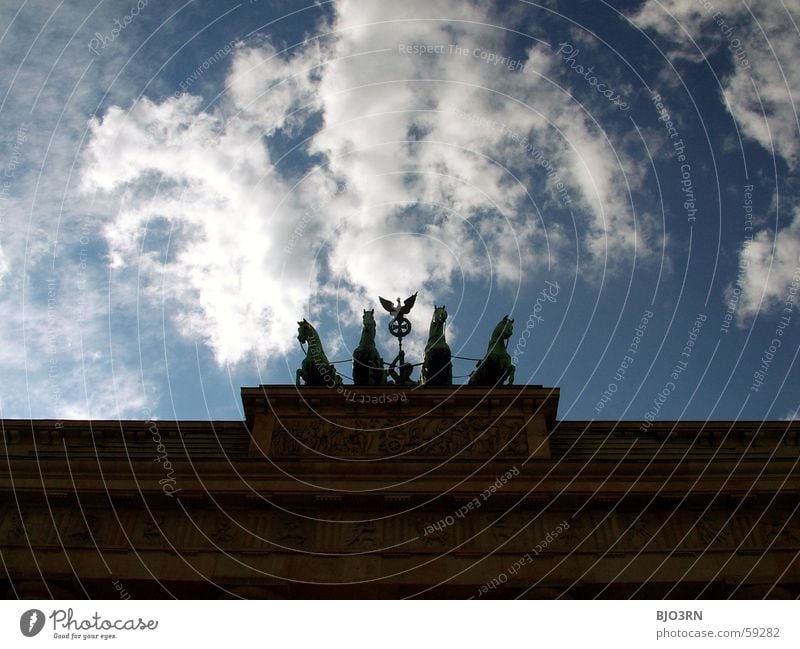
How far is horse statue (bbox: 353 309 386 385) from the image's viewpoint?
2000cm

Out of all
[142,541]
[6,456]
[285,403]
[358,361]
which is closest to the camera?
[142,541]

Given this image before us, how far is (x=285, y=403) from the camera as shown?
18.4 m

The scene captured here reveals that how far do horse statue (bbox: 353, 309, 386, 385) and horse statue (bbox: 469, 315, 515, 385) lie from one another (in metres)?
2.48

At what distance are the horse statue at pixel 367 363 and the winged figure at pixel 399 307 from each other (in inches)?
56.0

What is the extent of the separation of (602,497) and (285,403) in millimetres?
7767

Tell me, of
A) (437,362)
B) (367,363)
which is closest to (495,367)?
(437,362)

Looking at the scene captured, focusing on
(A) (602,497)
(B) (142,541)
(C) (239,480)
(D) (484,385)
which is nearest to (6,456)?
(B) (142,541)

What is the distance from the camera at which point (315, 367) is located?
2020 centimetres

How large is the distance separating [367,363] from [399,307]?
2.82 metres

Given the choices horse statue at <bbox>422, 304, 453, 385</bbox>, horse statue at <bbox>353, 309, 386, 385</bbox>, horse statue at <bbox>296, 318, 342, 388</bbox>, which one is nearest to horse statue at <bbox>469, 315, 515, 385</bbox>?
horse statue at <bbox>422, 304, 453, 385</bbox>

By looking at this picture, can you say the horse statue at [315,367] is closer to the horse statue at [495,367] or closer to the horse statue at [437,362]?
the horse statue at [437,362]

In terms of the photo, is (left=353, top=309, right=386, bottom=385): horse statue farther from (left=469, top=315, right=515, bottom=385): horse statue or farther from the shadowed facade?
(left=469, top=315, right=515, bottom=385): horse statue

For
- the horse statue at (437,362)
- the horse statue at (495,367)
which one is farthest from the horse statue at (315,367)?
the horse statue at (495,367)
